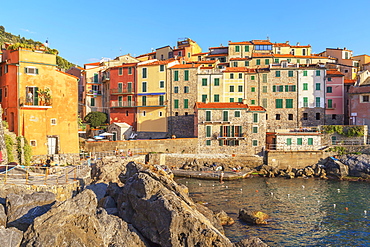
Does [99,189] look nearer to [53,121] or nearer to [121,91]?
[53,121]

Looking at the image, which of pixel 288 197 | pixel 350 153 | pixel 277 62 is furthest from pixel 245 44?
pixel 288 197

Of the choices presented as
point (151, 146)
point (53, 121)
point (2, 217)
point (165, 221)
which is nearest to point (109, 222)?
point (165, 221)

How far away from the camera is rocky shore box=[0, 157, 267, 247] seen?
1120cm

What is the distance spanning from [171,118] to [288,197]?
24.4 m

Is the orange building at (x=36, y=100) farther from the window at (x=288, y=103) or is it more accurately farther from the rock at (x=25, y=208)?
the window at (x=288, y=103)

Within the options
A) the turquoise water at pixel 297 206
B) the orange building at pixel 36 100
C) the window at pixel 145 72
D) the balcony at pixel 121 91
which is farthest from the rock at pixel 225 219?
the balcony at pixel 121 91

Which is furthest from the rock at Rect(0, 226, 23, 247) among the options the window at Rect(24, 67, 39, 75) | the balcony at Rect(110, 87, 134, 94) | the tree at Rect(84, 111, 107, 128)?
the balcony at Rect(110, 87, 134, 94)

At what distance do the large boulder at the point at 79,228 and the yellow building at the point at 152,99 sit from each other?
36.9m

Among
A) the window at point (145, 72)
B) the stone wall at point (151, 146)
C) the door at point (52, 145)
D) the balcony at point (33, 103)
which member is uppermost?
the window at point (145, 72)

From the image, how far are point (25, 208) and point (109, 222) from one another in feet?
12.3

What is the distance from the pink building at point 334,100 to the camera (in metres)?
50.0

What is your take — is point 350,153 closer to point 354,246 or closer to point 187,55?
point 354,246

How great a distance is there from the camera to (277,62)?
56.4 meters

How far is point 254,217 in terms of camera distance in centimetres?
2236
